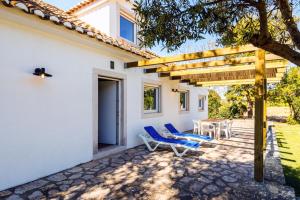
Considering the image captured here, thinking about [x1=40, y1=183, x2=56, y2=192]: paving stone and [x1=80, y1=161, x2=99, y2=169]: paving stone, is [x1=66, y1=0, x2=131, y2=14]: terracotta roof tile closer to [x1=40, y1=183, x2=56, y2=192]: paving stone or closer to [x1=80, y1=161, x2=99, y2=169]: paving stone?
[x1=80, y1=161, x2=99, y2=169]: paving stone

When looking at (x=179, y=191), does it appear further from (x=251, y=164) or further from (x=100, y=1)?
(x=100, y=1)

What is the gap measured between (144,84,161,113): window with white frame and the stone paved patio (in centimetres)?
381

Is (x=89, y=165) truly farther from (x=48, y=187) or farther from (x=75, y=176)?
(x=48, y=187)

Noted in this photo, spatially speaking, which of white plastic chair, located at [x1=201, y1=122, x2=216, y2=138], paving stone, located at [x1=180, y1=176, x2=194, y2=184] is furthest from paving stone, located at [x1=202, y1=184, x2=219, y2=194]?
white plastic chair, located at [x1=201, y1=122, x2=216, y2=138]

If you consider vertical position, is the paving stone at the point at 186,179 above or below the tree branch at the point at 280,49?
below

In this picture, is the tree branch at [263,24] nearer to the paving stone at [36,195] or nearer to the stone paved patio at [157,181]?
the stone paved patio at [157,181]

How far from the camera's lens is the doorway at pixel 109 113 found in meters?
8.68

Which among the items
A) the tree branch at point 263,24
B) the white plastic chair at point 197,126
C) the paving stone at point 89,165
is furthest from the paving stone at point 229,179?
the white plastic chair at point 197,126

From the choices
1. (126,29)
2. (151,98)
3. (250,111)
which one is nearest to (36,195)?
(151,98)

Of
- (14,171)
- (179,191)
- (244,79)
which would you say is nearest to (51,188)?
(14,171)

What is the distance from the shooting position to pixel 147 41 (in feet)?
12.1

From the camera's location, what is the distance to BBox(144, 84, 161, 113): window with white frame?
1084cm

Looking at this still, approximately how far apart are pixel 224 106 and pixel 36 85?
81.2 ft

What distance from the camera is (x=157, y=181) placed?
5277 millimetres
